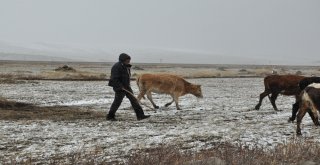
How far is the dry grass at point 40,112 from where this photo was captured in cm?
1647

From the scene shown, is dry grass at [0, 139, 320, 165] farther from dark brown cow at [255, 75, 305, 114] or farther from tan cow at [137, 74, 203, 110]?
tan cow at [137, 74, 203, 110]

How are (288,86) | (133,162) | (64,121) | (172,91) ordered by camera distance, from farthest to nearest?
(172,91) → (288,86) → (64,121) → (133,162)

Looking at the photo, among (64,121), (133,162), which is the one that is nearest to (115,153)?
(133,162)

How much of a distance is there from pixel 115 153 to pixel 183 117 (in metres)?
6.35

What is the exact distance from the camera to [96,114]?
17.5 metres

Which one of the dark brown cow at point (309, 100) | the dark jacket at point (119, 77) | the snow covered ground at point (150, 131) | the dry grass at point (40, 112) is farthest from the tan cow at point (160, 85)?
the dark brown cow at point (309, 100)

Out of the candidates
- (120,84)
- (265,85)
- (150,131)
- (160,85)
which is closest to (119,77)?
(120,84)

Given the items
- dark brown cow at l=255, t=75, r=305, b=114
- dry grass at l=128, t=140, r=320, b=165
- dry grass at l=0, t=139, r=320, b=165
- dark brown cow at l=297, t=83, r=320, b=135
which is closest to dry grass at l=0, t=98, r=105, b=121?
dry grass at l=0, t=139, r=320, b=165

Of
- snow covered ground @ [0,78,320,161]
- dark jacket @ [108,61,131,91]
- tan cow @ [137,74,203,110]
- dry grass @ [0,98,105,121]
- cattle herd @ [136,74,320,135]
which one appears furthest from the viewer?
tan cow @ [137,74,203,110]

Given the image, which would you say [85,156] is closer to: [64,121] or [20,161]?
[20,161]

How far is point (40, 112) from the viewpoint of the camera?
1802cm

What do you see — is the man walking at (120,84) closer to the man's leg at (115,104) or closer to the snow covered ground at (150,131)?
the man's leg at (115,104)

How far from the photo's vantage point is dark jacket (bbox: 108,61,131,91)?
15.8 metres

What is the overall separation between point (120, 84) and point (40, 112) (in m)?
3.94
